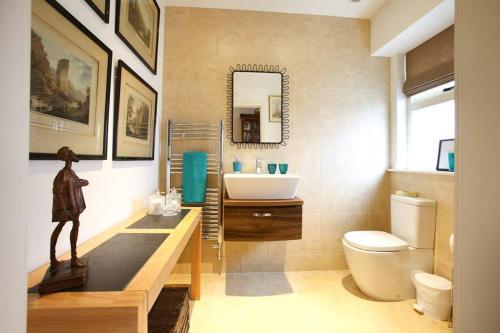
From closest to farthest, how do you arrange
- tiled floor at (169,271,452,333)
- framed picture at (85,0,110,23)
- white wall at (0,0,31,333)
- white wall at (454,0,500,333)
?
white wall at (0,0,31,333)
white wall at (454,0,500,333)
framed picture at (85,0,110,23)
tiled floor at (169,271,452,333)

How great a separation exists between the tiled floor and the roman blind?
179 centimetres

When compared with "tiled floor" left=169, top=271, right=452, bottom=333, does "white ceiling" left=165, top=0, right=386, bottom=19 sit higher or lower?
higher

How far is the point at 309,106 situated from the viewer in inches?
86.4

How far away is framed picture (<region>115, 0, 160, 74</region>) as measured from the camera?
1.26 metres

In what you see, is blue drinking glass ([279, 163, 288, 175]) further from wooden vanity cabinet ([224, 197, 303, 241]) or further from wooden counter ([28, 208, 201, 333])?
wooden counter ([28, 208, 201, 333])

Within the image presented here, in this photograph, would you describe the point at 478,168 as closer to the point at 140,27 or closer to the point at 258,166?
the point at 258,166

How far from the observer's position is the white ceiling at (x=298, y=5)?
2.04 metres

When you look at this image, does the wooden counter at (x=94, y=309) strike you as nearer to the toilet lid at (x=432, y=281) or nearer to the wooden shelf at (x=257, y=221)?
the wooden shelf at (x=257, y=221)

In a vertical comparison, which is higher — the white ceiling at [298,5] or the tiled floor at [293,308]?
the white ceiling at [298,5]

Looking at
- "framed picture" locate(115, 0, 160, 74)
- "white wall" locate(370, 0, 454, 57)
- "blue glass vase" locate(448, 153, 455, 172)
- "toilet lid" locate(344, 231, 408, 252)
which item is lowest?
"toilet lid" locate(344, 231, 408, 252)

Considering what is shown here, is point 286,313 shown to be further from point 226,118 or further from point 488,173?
point 226,118

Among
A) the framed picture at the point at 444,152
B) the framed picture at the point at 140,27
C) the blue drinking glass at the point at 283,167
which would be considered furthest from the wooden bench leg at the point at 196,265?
the framed picture at the point at 444,152

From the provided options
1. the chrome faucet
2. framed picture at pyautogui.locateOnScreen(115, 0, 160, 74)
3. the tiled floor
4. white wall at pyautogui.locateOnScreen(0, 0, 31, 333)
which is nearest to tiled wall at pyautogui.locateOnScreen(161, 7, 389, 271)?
the chrome faucet

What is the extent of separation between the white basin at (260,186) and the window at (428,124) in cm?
131
